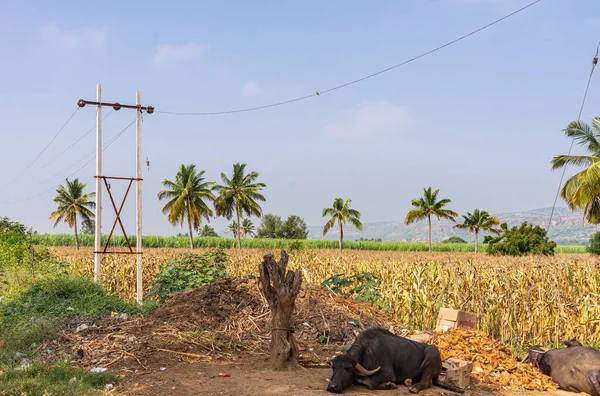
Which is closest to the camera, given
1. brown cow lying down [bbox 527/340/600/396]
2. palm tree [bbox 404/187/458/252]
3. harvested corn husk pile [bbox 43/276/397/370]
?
brown cow lying down [bbox 527/340/600/396]

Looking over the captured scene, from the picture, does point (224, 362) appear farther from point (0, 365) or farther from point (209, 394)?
point (0, 365)

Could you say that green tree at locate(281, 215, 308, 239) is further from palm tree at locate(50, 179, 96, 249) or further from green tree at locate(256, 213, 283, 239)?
palm tree at locate(50, 179, 96, 249)

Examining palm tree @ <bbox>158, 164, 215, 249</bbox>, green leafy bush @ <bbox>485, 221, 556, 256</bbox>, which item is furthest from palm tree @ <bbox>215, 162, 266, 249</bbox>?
green leafy bush @ <bbox>485, 221, 556, 256</bbox>

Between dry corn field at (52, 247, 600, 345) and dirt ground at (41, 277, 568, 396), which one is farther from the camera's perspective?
dry corn field at (52, 247, 600, 345)

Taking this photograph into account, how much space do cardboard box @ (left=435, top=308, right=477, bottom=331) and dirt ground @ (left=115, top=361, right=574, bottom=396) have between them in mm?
2422

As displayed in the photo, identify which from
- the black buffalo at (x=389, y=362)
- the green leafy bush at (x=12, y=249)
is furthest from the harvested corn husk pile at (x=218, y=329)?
the green leafy bush at (x=12, y=249)

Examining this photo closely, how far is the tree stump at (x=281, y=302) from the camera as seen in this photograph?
28.5 feet

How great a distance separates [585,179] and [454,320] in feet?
79.2

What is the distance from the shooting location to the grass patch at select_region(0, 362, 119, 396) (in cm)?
789

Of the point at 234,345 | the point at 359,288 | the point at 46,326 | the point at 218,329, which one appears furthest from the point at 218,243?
the point at 234,345

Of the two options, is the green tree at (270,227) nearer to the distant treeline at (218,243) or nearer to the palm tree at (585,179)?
the distant treeline at (218,243)

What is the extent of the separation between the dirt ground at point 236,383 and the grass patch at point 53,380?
0.39 m

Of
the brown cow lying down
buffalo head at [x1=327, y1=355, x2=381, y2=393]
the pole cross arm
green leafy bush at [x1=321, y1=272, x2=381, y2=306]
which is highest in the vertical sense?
the pole cross arm

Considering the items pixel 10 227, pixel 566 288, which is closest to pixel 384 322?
pixel 566 288
